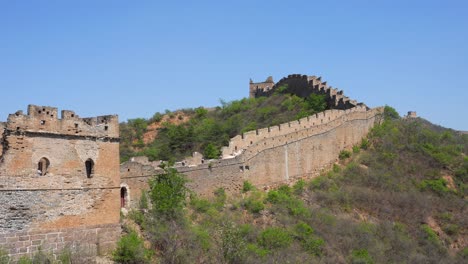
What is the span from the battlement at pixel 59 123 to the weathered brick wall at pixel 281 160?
13.4 feet

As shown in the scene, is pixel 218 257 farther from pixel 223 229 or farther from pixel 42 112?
pixel 42 112

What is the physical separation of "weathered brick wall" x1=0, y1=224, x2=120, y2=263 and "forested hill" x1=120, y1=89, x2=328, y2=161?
13.9 metres

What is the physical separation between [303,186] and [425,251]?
5.82 m

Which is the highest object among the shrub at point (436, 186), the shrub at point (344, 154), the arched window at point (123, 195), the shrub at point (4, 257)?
the shrub at point (344, 154)

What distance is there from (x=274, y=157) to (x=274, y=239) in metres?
6.15

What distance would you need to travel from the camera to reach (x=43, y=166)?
43.8 feet

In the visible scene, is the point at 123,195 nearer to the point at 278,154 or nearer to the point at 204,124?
the point at 278,154

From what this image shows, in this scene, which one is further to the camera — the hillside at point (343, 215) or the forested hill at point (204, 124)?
the forested hill at point (204, 124)

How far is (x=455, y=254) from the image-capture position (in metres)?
23.3

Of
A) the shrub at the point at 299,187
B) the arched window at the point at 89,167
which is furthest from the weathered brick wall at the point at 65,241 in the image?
the shrub at the point at 299,187

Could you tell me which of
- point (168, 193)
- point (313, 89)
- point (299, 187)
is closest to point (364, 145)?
point (313, 89)

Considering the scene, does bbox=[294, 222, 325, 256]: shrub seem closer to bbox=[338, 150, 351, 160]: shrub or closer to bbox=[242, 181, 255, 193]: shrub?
bbox=[242, 181, 255, 193]: shrub

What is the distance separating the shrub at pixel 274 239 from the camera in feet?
62.3

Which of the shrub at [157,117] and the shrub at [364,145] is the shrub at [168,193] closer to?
the shrub at [364,145]
